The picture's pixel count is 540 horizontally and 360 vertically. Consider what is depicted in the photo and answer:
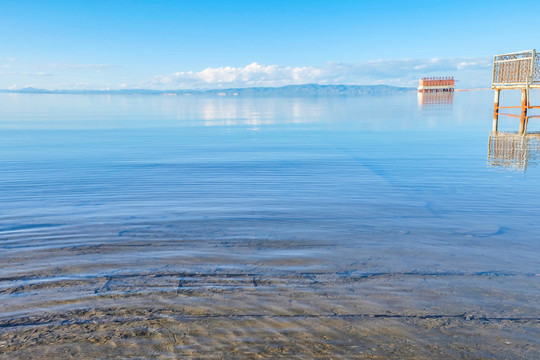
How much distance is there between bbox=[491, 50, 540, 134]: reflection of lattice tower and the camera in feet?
106

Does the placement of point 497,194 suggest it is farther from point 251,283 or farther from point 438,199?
point 251,283

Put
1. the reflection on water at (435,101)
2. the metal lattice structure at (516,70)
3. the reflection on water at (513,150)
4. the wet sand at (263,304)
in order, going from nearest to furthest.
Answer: the wet sand at (263,304), the reflection on water at (513,150), the metal lattice structure at (516,70), the reflection on water at (435,101)

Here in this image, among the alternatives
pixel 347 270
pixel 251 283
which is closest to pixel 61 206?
pixel 251 283

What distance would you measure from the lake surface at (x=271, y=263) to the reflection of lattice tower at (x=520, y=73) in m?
17.0

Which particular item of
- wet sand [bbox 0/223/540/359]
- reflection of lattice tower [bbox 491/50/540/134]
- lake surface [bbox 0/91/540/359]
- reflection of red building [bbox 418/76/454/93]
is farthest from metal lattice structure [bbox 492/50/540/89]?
reflection of red building [bbox 418/76/454/93]

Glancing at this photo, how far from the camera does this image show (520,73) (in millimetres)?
34000

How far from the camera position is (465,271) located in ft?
26.9

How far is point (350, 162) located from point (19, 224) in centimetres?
1500

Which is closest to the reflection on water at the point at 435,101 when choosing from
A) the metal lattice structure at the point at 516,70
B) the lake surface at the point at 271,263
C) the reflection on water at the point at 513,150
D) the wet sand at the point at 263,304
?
the metal lattice structure at the point at 516,70

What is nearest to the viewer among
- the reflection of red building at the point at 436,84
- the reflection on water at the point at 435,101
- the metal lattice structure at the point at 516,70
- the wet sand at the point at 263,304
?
the wet sand at the point at 263,304

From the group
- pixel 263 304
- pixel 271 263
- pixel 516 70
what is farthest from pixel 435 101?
pixel 263 304

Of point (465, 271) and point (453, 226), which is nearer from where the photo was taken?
point (465, 271)

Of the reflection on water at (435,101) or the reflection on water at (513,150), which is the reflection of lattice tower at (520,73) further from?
the reflection on water at (435,101)

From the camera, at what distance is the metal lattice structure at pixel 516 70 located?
32.2 meters
